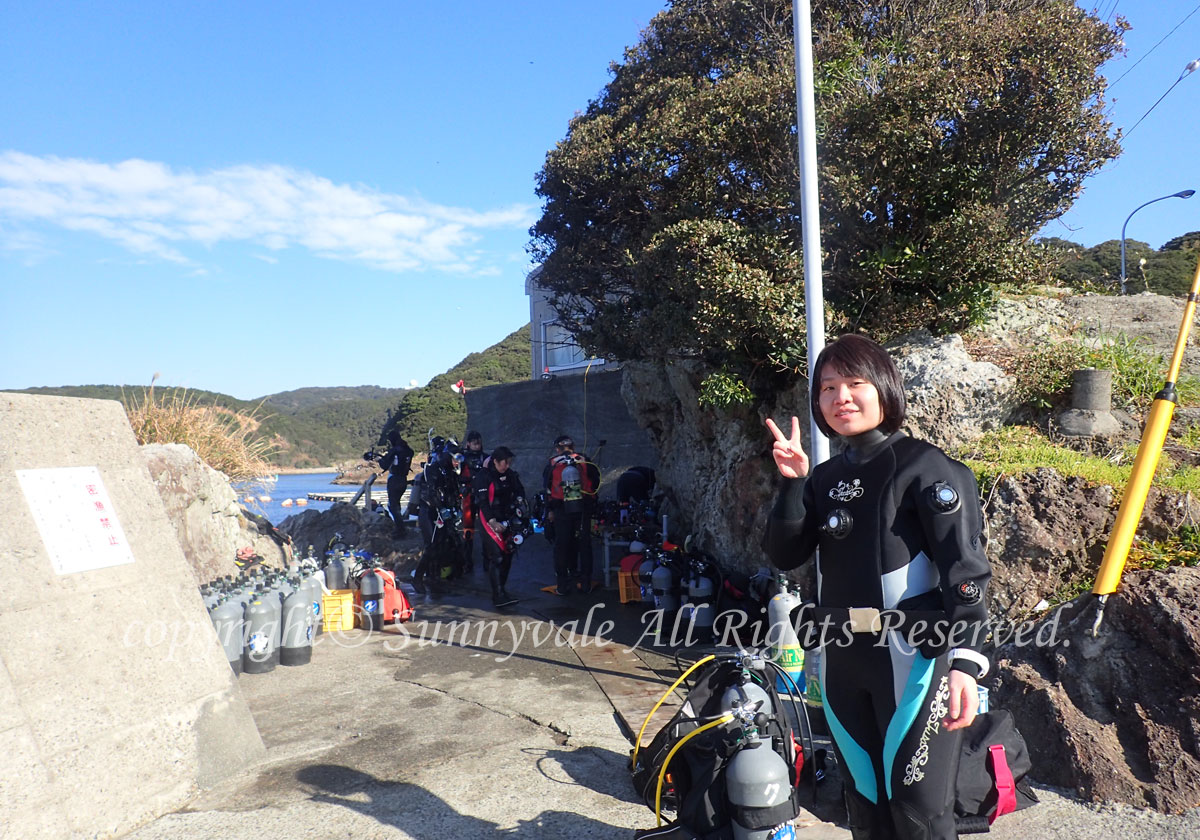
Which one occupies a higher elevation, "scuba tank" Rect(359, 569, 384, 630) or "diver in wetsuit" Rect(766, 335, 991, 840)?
"diver in wetsuit" Rect(766, 335, 991, 840)

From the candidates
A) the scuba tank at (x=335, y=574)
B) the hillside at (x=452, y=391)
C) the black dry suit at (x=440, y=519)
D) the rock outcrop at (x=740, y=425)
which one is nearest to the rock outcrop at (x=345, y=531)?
the black dry suit at (x=440, y=519)

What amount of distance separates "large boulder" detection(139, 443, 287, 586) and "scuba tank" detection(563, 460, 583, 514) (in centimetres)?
352

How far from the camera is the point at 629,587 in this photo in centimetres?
798

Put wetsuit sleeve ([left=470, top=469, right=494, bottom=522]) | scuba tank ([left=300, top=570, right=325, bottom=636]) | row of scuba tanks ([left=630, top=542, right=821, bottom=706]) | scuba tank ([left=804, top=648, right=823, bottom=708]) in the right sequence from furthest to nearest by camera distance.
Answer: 1. wetsuit sleeve ([left=470, top=469, right=494, bottom=522])
2. row of scuba tanks ([left=630, top=542, right=821, bottom=706])
3. scuba tank ([left=300, top=570, right=325, bottom=636])
4. scuba tank ([left=804, top=648, right=823, bottom=708])

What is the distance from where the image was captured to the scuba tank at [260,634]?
5.62 meters

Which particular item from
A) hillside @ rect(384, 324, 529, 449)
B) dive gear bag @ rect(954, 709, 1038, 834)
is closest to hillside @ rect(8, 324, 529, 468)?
hillside @ rect(384, 324, 529, 449)

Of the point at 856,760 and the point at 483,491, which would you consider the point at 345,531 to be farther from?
→ the point at 856,760

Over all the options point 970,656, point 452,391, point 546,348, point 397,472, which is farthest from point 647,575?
point 452,391

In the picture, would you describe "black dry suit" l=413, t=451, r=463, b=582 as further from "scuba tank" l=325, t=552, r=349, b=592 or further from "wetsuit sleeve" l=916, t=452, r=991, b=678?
"wetsuit sleeve" l=916, t=452, r=991, b=678

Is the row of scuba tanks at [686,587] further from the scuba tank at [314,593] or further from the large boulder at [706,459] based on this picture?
the scuba tank at [314,593]

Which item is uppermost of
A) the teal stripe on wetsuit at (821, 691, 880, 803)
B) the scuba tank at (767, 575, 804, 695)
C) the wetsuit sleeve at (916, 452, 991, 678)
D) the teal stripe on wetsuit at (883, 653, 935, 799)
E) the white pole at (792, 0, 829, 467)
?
the white pole at (792, 0, 829, 467)

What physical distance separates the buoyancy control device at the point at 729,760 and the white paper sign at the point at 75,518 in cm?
279

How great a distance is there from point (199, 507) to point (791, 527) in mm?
7619

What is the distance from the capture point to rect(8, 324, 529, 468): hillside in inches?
400
